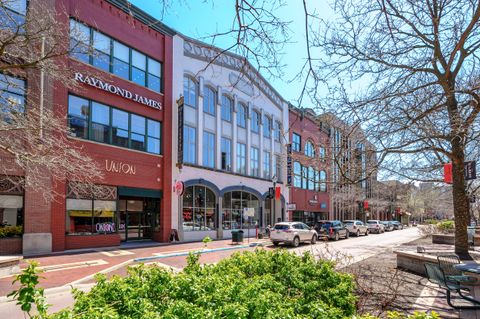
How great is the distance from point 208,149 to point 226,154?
2434 millimetres

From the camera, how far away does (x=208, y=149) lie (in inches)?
1104

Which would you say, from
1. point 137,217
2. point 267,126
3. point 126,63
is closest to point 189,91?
point 126,63

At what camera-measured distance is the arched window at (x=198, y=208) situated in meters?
25.2

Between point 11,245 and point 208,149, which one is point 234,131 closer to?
point 208,149

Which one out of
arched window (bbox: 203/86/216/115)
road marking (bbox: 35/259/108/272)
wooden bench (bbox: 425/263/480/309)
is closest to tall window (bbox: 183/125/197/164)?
arched window (bbox: 203/86/216/115)

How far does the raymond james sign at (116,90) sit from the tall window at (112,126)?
2.95 feet

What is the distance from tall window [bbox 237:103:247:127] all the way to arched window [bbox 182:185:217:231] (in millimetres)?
7799

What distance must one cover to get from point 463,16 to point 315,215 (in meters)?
39.5

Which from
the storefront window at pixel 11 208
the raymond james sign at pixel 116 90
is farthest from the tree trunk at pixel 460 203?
the storefront window at pixel 11 208

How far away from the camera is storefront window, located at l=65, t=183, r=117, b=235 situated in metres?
18.0

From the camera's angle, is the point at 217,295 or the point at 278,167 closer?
the point at 217,295

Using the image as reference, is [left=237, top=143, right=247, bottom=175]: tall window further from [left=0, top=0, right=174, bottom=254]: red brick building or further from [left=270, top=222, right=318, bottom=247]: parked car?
[left=0, top=0, right=174, bottom=254]: red brick building

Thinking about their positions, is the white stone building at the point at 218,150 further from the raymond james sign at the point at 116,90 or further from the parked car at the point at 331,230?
the parked car at the point at 331,230

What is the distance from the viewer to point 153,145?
2295 centimetres
